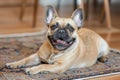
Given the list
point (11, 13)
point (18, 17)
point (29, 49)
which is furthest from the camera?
point (11, 13)

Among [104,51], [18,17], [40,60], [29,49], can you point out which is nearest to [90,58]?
[104,51]

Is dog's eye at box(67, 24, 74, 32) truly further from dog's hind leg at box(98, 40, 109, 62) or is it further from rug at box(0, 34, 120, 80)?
dog's hind leg at box(98, 40, 109, 62)

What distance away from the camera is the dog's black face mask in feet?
5.12

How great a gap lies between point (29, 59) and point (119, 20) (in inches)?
83.5

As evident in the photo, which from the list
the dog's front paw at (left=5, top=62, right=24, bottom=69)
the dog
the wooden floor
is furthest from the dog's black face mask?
the wooden floor

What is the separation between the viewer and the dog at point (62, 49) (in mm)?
1567

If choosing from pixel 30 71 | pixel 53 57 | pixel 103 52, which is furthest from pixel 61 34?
pixel 103 52

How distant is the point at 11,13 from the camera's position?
12.4 ft

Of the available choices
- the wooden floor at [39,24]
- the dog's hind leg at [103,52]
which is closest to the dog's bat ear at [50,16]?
the dog's hind leg at [103,52]

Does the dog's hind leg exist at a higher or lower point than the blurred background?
lower

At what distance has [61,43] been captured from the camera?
5.20 ft

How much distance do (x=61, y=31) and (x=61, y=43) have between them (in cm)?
7

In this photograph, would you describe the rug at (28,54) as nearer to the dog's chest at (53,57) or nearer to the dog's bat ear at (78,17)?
the dog's chest at (53,57)

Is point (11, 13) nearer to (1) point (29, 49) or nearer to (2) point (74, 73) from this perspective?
(1) point (29, 49)
